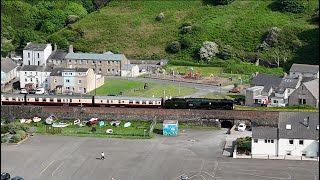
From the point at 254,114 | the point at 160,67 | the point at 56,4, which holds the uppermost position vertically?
the point at 56,4

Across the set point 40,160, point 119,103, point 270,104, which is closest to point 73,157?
point 40,160

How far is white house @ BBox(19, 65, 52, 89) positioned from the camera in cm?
4219

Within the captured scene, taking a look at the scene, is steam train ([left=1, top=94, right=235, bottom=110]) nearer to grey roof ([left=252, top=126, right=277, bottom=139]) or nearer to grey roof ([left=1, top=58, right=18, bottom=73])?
grey roof ([left=252, top=126, right=277, bottom=139])

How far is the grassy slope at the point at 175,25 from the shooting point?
53938 millimetres

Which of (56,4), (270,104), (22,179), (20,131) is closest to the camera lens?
(22,179)

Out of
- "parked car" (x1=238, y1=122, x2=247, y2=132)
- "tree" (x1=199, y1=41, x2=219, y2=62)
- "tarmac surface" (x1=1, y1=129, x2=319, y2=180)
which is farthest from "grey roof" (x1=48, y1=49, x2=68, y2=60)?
"parked car" (x1=238, y1=122, x2=247, y2=132)

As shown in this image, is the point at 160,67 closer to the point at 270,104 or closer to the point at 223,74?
the point at 223,74

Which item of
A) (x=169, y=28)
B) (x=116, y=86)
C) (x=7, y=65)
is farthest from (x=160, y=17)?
(x=7, y=65)

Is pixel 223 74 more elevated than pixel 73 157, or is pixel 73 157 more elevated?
pixel 223 74

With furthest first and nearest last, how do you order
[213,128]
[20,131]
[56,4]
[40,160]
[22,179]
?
[56,4], [213,128], [20,131], [40,160], [22,179]

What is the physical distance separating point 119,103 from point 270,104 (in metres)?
9.90

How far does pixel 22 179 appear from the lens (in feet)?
71.7

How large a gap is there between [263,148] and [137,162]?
6274 millimetres

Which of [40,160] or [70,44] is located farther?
[70,44]
